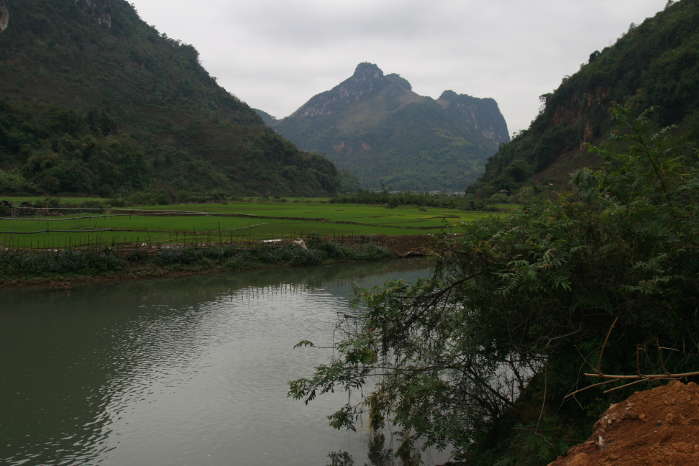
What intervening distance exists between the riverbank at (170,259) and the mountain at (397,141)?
8490 cm

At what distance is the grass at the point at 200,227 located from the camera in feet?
76.6

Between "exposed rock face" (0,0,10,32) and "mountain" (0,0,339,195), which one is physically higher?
"exposed rock face" (0,0,10,32)

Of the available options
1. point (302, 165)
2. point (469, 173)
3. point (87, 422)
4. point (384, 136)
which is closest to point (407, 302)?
point (87, 422)

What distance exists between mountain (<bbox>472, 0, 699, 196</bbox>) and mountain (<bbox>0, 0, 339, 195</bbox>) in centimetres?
2829

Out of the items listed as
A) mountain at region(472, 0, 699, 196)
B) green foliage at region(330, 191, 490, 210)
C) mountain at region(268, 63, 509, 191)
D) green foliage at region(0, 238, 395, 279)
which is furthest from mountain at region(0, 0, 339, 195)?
mountain at region(268, 63, 509, 191)

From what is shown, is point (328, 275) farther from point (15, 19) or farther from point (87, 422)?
point (15, 19)

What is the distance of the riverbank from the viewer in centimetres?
1930

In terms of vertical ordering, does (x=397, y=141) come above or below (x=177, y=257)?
above

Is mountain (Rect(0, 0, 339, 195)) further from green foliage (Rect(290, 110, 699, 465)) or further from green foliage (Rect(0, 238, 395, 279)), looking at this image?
green foliage (Rect(290, 110, 699, 465))

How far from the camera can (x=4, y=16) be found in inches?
2638

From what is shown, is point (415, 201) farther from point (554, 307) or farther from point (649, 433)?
point (649, 433)

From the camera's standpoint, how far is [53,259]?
19766mm

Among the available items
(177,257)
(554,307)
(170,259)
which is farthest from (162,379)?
(177,257)

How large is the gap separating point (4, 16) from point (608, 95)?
73338 millimetres
